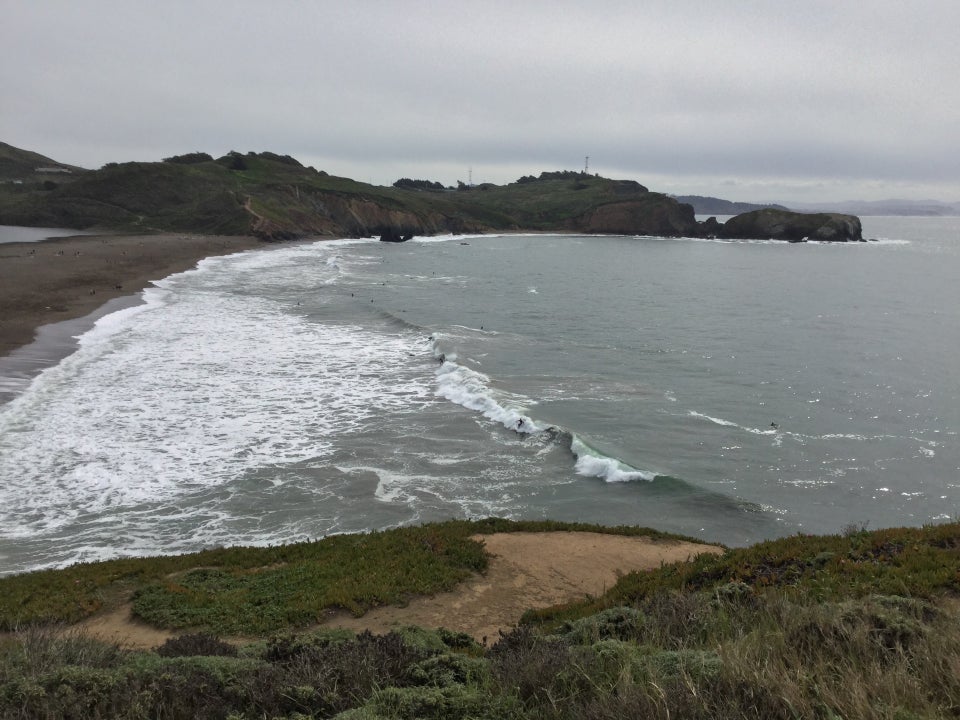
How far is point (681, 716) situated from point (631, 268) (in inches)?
2993

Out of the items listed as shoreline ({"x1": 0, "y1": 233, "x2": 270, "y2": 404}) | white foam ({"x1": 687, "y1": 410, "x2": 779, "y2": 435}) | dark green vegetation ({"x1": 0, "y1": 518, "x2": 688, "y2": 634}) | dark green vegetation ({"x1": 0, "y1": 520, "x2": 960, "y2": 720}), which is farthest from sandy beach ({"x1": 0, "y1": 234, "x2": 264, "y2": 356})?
white foam ({"x1": 687, "y1": 410, "x2": 779, "y2": 435})

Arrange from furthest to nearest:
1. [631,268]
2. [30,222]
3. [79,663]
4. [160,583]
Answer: [30,222]
[631,268]
[160,583]
[79,663]

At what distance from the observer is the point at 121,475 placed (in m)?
16.0

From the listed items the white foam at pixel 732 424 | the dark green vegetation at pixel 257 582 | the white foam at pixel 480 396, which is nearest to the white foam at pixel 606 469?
the white foam at pixel 480 396

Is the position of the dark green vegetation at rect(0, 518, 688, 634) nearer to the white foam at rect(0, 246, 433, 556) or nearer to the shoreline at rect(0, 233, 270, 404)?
the white foam at rect(0, 246, 433, 556)

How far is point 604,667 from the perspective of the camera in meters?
5.55

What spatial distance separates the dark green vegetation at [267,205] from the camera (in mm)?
91856

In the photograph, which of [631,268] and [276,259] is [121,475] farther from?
[631,268]

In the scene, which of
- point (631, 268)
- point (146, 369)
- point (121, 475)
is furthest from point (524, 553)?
point (631, 268)

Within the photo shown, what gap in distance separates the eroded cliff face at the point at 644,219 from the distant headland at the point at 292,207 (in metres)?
0.25

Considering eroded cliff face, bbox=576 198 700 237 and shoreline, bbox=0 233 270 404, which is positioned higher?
eroded cliff face, bbox=576 198 700 237

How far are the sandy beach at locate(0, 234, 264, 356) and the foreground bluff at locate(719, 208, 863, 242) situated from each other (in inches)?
4571

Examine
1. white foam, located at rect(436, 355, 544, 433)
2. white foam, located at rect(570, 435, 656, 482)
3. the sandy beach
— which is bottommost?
white foam, located at rect(570, 435, 656, 482)

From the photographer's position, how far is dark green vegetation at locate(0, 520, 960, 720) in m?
4.57
